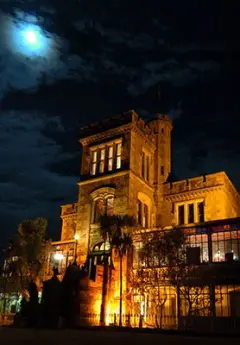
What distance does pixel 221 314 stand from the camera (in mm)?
30172

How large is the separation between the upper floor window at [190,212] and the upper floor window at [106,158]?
8.03 meters

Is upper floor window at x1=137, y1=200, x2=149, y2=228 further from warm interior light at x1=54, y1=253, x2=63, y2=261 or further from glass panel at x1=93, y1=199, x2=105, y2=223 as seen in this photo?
warm interior light at x1=54, y1=253, x2=63, y2=261

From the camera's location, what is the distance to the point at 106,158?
43.4 metres

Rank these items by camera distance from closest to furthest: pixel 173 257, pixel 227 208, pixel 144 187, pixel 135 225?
1. pixel 173 257
2. pixel 135 225
3. pixel 227 208
4. pixel 144 187

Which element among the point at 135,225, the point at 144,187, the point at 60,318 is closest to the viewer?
the point at 60,318

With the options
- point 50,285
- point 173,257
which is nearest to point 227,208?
point 173,257

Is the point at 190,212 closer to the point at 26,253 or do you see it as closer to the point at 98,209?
the point at 98,209

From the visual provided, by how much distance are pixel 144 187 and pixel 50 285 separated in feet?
65.4

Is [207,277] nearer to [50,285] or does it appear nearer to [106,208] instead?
[50,285]

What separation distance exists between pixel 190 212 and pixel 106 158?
415 inches

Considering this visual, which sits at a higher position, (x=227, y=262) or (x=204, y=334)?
(x=227, y=262)

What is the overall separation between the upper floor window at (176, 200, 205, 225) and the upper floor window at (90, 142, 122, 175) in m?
8.03

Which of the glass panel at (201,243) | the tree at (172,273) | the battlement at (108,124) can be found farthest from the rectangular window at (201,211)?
the battlement at (108,124)

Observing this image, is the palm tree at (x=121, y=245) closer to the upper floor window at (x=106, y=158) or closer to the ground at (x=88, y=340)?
the upper floor window at (x=106, y=158)
